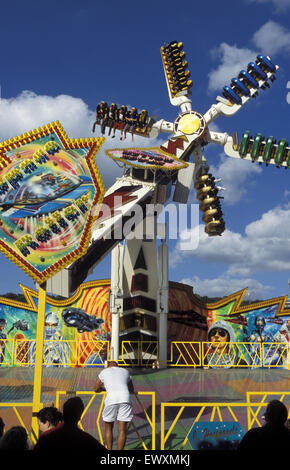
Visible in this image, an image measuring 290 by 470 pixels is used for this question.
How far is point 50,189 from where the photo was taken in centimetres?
815

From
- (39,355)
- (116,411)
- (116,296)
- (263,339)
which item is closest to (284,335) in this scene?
(263,339)

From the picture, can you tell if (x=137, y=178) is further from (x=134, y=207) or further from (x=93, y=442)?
(x=93, y=442)

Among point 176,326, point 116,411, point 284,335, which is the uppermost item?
point 176,326

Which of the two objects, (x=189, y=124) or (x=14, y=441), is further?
(x=189, y=124)

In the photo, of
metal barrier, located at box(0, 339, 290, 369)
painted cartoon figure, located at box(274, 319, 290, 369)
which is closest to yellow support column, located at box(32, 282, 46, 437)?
metal barrier, located at box(0, 339, 290, 369)

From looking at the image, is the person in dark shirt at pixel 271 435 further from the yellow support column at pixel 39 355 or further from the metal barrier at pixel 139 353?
the metal barrier at pixel 139 353

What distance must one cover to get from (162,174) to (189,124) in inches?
150

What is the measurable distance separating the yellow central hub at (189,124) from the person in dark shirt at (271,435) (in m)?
19.8

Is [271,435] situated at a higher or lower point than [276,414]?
lower

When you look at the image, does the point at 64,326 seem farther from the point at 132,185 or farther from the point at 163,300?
the point at 132,185

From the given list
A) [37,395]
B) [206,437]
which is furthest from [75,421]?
[37,395]

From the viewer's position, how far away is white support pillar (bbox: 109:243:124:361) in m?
19.6

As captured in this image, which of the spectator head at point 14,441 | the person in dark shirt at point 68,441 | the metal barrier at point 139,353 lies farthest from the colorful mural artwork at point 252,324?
the spectator head at point 14,441

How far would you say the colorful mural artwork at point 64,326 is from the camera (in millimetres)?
23484
